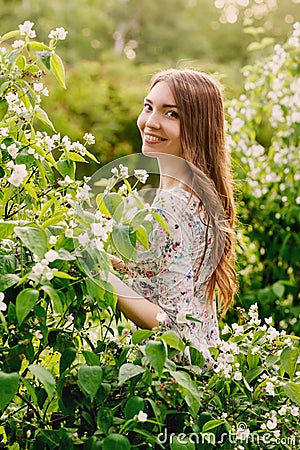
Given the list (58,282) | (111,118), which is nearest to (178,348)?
(58,282)

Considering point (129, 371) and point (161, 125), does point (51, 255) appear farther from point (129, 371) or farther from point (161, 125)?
point (161, 125)

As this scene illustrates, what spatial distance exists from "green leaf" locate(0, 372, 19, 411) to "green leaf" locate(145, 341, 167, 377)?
255 millimetres

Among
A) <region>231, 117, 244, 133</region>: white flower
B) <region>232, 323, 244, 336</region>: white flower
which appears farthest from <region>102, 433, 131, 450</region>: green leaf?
<region>231, 117, 244, 133</region>: white flower

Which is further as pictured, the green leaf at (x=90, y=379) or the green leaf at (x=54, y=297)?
the green leaf at (x=90, y=379)

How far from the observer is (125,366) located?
1555mm

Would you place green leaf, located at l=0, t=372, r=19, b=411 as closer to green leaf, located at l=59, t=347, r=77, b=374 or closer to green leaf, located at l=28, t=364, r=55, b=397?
green leaf, located at l=28, t=364, r=55, b=397

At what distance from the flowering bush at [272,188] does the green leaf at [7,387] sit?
233 centimetres

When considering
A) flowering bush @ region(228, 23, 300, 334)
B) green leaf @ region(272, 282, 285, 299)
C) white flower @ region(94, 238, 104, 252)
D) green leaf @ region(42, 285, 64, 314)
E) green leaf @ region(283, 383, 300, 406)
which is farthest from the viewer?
flowering bush @ region(228, 23, 300, 334)

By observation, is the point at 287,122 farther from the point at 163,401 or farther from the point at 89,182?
the point at 163,401

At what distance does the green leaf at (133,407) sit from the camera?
1521 mm

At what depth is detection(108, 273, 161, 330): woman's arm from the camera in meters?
1.75

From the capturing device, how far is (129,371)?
1.54 metres

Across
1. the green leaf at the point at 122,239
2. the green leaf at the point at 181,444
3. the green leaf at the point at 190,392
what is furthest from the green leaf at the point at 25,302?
the green leaf at the point at 181,444

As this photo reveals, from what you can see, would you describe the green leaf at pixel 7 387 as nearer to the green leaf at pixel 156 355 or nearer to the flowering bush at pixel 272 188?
the green leaf at pixel 156 355
